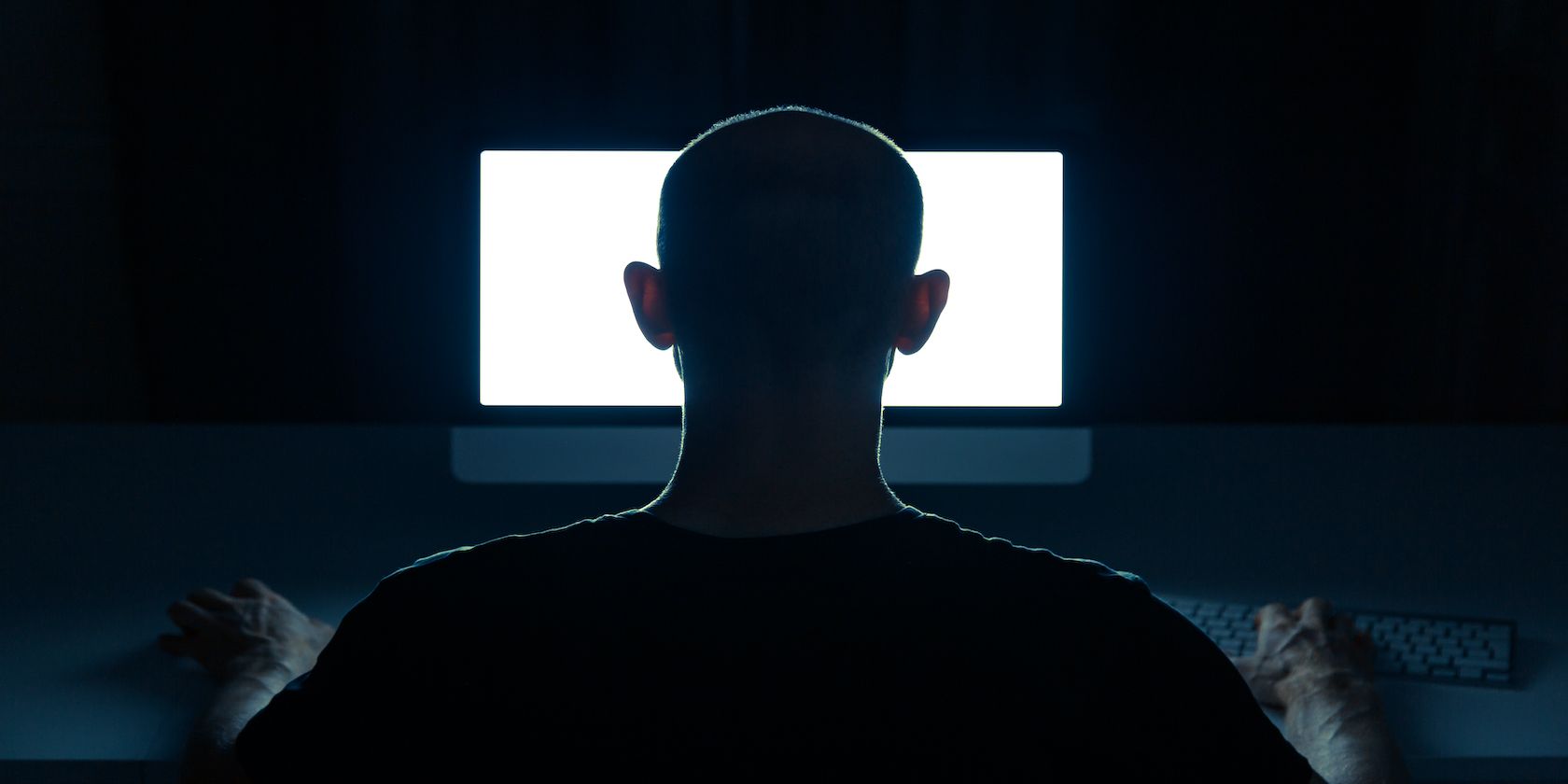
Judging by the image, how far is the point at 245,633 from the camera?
95cm

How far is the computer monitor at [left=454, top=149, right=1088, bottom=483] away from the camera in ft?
3.97

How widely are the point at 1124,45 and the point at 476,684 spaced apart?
1.57 m

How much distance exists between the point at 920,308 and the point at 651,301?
153 mm

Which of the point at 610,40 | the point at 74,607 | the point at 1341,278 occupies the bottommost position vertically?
A: the point at 74,607

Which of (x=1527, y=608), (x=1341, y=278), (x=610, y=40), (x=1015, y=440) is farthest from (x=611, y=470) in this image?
(x=1341, y=278)

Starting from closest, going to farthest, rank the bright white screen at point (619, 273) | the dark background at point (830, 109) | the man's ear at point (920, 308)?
the man's ear at point (920, 308)
the bright white screen at point (619, 273)
the dark background at point (830, 109)

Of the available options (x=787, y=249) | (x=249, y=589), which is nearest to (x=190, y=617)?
(x=249, y=589)

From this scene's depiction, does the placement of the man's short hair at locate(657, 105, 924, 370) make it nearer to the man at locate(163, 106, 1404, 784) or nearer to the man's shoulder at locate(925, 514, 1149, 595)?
the man at locate(163, 106, 1404, 784)

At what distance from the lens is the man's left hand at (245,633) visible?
93 cm

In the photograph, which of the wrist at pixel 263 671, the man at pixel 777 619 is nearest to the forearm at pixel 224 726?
the wrist at pixel 263 671

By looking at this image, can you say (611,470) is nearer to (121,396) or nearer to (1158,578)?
(1158,578)

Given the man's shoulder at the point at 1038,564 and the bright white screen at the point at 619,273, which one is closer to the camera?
the man's shoulder at the point at 1038,564

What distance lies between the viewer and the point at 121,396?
173 cm

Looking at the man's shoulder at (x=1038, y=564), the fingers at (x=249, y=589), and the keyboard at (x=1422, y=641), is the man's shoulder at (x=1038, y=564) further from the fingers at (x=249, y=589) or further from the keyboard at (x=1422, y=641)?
the fingers at (x=249, y=589)
